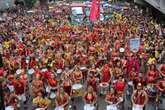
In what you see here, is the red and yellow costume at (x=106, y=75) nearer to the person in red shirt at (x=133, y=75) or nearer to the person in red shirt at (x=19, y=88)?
the person in red shirt at (x=133, y=75)

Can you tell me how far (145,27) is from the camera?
35.5m

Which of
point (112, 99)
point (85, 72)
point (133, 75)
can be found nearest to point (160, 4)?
point (85, 72)

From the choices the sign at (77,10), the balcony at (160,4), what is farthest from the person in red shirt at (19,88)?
the sign at (77,10)

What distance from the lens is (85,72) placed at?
843 inches

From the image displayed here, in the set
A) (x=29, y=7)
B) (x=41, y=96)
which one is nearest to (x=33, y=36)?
(x=41, y=96)

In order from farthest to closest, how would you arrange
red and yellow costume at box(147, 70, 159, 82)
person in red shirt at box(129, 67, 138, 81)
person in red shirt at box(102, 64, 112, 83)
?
person in red shirt at box(102, 64, 112, 83) < person in red shirt at box(129, 67, 138, 81) < red and yellow costume at box(147, 70, 159, 82)

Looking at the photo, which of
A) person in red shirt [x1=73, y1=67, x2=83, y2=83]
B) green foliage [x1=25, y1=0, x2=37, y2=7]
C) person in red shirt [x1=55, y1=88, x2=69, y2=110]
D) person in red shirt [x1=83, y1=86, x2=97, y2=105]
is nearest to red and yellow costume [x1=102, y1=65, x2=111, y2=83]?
person in red shirt [x1=73, y1=67, x2=83, y2=83]

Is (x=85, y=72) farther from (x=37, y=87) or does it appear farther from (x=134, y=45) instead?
(x=134, y=45)

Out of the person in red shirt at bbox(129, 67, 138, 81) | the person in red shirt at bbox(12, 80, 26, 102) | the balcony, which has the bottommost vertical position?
the person in red shirt at bbox(12, 80, 26, 102)

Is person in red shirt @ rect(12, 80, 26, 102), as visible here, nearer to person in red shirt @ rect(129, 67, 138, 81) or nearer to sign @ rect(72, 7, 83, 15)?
person in red shirt @ rect(129, 67, 138, 81)

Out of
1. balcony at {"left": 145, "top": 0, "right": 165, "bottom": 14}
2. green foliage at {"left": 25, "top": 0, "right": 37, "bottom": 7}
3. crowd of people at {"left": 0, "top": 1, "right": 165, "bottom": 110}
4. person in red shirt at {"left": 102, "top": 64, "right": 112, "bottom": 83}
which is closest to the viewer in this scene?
crowd of people at {"left": 0, "top": 1, "right": 165, "bottom": 110}

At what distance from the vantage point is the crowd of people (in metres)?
17.1

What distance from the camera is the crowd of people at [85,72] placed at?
17.1 m

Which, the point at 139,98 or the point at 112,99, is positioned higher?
the point at 139,98
